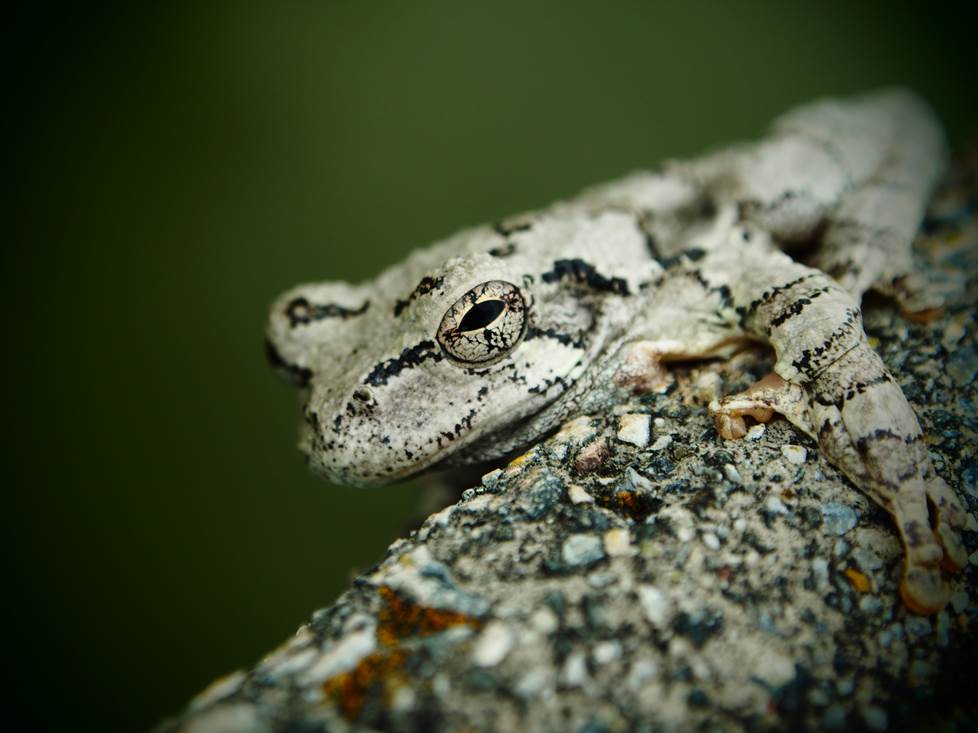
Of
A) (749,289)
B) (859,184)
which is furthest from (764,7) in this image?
(749,289)

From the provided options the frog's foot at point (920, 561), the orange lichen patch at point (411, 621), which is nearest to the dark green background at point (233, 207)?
the orange lichen patch at point (411, 621)

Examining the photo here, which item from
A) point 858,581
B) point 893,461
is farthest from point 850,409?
point 858,581

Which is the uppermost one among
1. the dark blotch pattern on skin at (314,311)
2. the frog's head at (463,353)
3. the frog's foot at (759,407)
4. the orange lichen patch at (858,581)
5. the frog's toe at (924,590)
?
the dark blotch pattern on skin at (314,311)

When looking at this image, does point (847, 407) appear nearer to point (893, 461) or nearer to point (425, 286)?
point (893, 461)

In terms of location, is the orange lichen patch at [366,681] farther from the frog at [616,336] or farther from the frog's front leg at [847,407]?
the frog's front leg at [847,407]

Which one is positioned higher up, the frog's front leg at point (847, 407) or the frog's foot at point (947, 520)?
the frog's front leg at point (847, 407)

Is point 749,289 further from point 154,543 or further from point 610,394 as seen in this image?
point 154,543
